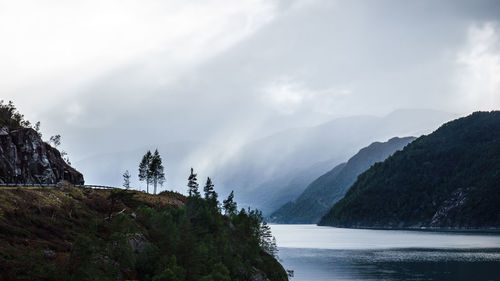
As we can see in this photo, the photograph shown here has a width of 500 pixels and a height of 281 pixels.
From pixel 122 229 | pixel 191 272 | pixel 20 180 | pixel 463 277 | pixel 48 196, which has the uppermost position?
Result: pixel 20 180

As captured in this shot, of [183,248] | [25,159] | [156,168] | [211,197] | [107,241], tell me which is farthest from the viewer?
[156,168]

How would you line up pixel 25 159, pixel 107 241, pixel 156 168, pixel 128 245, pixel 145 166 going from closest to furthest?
1. pixel 128 245
2. pixel 107 241
3. pixel 25 159
4. pixel 156 168
5. pixel 145 166

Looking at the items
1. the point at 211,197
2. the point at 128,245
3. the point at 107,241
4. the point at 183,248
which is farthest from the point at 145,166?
the point at 128,245

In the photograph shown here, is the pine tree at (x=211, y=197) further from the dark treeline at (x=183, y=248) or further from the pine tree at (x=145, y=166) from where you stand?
the pine tree at (x=145, y=166)

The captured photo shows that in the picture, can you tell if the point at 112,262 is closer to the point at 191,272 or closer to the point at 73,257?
the point at 73,257

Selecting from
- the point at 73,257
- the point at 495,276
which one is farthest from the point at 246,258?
the point at 495,276

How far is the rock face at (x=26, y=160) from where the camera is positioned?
113 m

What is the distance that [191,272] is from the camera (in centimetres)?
6988

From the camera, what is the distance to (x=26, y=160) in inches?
4670

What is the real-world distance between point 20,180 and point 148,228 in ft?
170

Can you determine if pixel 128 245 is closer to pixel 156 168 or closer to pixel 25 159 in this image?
pixel 25 159

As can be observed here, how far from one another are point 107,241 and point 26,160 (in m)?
66.9

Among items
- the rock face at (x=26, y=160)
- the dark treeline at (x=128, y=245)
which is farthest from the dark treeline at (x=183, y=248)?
the rock face at (x=26, y=160)

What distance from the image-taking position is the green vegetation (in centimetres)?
4675
